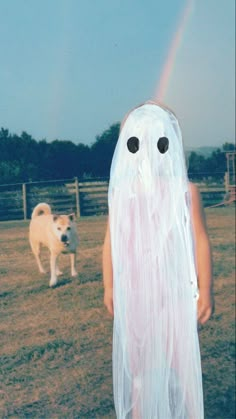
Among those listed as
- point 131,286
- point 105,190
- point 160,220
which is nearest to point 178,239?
point 160,220

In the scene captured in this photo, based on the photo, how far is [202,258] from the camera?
2.56 metres

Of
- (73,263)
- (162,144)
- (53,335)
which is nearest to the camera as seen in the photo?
(162,144)

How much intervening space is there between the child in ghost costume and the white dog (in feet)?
0.79

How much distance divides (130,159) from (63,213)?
1.34ft

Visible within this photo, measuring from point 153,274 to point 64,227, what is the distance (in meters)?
0.44

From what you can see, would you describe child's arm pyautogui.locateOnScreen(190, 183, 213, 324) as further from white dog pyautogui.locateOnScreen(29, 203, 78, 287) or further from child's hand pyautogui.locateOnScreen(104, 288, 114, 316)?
white dog pyautogui.locateOnScreen(29, 203, 78, 287)

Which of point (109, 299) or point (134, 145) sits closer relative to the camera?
point (134, 145)

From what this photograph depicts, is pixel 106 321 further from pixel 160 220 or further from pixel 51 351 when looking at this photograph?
pixel 160 220

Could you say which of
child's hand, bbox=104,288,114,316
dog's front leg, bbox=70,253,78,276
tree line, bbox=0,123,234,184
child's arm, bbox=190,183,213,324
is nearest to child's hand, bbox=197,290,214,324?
child's arm, bbox=190,183,213,324

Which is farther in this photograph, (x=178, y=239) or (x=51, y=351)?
(x=51, y=351)

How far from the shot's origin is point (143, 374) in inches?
94.5

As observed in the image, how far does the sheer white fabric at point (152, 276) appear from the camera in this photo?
7.71 ft

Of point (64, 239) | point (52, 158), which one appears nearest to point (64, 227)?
point (64, 239)

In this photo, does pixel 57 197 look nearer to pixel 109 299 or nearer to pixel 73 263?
pixel 73 263
